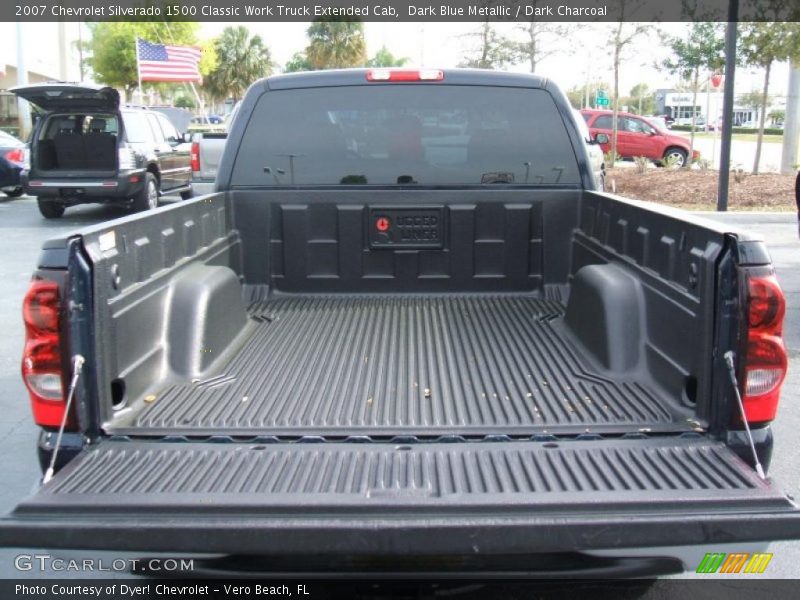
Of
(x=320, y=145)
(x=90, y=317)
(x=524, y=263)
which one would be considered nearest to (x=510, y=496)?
(x=90, y=317)

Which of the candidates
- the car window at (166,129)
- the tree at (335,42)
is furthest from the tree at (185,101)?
the car window at (166,129)

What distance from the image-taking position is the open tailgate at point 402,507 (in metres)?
2.15

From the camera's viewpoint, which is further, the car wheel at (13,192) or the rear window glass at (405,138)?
the car wheel at (13,192)

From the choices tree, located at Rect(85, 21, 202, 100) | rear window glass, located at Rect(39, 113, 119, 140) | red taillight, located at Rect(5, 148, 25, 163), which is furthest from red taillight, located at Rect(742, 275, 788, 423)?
tree, located at Rect(85, 21, 202, 100)

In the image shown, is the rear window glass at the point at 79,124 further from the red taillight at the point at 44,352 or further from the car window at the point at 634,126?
the car window at the point at 634,126

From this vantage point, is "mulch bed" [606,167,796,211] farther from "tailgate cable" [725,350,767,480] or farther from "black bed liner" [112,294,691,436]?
"tailgate cable" [725,350,767,480]

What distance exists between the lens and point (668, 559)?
2240mm

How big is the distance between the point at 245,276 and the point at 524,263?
5.11ft

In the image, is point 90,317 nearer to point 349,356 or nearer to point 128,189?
point 349,356

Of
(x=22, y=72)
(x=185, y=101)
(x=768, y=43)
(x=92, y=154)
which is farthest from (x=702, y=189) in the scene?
(x=185, y=101)

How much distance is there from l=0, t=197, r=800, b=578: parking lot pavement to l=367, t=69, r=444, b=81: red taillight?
2642mm

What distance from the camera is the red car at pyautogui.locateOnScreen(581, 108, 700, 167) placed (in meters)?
24.4

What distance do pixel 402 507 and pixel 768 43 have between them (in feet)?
54.6

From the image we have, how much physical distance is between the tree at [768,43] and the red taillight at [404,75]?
13432 millimetres
